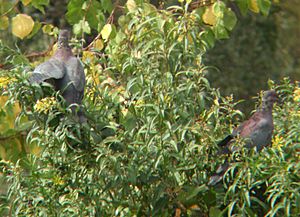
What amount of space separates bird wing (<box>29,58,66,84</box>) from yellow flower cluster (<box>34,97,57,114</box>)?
0.11 metres

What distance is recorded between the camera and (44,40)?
9.62 m

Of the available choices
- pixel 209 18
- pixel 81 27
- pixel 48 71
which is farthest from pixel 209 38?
pixel 48 71

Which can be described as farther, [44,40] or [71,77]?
[44,40]

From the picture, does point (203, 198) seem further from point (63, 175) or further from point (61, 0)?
point (61, 0)

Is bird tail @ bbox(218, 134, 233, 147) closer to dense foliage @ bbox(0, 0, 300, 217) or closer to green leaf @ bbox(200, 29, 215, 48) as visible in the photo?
dense foliage @ bbox(0, 0, 300, 217)

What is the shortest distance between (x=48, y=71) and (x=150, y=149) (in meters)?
0.61

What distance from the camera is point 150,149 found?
4.49m

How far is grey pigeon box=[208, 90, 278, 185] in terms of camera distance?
452cm

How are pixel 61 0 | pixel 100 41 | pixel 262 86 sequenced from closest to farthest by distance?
1. pixel 100 41
2. pixel 61 0
3. pixel 262 86

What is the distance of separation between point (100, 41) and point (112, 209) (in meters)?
2.12

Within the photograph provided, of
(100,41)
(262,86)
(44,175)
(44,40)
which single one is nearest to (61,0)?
(44,40)

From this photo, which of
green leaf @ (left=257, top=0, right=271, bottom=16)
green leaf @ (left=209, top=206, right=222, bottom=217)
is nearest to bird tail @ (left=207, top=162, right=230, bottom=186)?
green leaf @ (left=209, top=206, right=222, bottom=217)

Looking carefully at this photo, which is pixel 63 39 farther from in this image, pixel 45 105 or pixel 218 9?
pixel 218 9

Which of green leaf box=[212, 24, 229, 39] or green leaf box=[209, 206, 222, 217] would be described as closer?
green leaf box=[209, 206, 222, 217]
